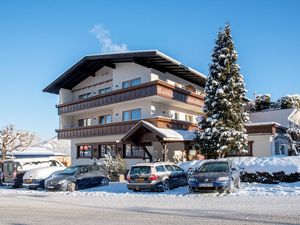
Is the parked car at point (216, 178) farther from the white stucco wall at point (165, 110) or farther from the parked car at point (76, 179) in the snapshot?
the white stucco wall at point (165, 110)

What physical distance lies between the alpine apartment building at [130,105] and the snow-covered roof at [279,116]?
7.58 meters

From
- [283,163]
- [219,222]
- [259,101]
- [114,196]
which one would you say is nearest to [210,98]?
[283,163]

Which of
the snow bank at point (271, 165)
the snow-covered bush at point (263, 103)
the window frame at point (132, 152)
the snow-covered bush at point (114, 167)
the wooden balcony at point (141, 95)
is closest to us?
the snow bank at point (271, 165)

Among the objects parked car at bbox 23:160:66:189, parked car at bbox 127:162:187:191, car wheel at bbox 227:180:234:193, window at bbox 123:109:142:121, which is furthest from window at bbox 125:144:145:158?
car wheel at bbox 227:180:234:193

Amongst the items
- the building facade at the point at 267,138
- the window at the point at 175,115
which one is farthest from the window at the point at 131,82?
the building facade at the point at 267,138

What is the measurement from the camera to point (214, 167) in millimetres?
17500

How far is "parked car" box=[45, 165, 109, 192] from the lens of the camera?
20.1 metres

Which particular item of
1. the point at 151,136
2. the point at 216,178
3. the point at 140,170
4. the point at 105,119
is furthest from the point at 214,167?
the point at 105,119

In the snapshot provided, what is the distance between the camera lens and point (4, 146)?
4262 centimetres

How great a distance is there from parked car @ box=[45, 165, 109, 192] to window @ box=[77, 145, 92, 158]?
50.0ft

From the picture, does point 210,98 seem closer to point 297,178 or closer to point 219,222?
point 297,178

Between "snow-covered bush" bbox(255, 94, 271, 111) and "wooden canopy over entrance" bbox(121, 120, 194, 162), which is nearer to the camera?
"wooden canopy over entrance" bbox(121, 120, 194, 162)

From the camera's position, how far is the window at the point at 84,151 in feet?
124

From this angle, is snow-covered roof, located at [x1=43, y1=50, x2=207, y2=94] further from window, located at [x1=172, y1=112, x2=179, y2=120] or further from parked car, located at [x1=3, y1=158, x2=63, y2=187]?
parked car, located at [x1=3, y1=158, x2=63, y2=187]
